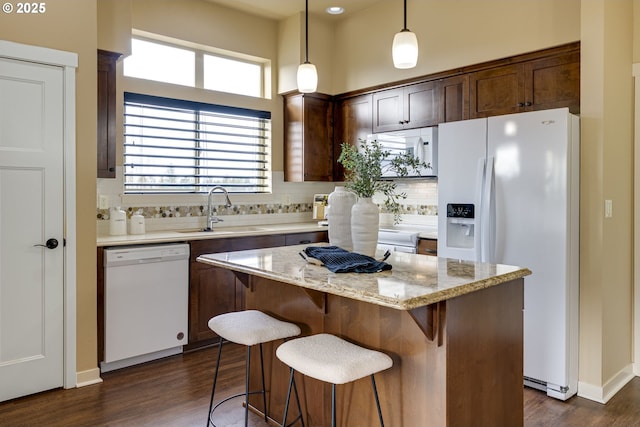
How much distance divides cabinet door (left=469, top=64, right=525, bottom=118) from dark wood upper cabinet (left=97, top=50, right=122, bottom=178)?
2857 mm

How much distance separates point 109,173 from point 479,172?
8.89 feet

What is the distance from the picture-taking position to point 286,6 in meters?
4.69

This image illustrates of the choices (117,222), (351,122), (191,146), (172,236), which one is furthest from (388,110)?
(117,222)

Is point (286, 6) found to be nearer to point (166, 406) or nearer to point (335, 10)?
point (335, 10)

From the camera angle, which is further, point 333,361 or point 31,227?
point 31,227

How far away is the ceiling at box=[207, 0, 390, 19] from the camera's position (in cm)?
458

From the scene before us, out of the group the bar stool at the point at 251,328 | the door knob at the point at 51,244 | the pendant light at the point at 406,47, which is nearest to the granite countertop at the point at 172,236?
the door knob at the point at 51,244

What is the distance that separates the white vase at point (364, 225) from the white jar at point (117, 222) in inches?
89.3

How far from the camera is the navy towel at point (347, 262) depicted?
6.66 ft

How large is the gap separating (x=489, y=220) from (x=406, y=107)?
1.68m

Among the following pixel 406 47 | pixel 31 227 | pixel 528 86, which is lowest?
pixel 31 227

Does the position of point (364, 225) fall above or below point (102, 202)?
below

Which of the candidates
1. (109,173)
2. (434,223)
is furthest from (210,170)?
(434,223)

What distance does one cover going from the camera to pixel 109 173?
3543 mm
